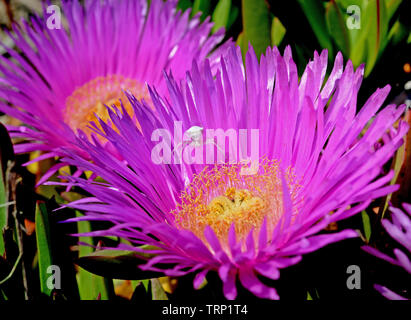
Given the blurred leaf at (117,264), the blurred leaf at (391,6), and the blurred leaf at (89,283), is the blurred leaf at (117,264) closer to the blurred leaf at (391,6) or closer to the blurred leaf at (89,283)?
the blurred leaf at (89,283)

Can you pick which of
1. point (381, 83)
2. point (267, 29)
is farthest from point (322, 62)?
point (381, 83)

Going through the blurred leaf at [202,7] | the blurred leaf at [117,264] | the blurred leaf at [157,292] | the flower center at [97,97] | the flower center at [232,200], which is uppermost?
the blurred leaf at [202,7]

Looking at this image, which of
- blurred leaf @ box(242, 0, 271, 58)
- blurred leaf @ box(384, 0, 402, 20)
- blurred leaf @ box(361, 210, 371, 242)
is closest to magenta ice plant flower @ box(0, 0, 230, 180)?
blurred leaf @ box(242, 0, 271, 58)

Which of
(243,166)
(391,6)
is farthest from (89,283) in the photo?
(391,6)

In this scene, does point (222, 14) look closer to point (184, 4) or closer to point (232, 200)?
point (184, 4)

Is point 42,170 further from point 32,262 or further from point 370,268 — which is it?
point 370,268

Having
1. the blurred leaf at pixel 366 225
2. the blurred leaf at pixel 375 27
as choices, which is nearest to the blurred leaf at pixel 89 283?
the blurred leaf at pixel 366 225
